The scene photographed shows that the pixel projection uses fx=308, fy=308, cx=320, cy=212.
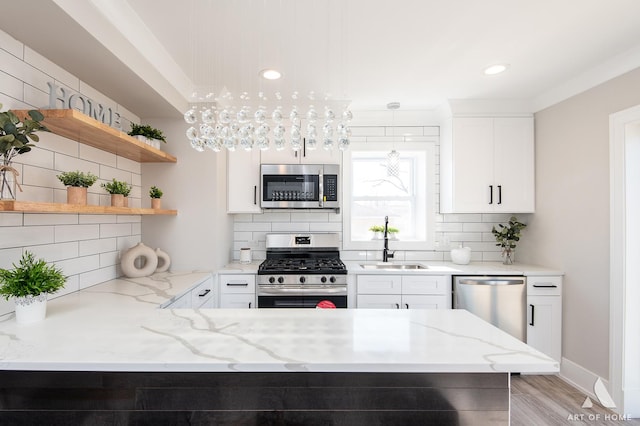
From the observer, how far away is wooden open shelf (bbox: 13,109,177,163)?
1561mm

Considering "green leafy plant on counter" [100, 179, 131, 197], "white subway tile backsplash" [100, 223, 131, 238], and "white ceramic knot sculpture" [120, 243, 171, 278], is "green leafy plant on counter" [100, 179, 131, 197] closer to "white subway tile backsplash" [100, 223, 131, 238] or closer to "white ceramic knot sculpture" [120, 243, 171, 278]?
"white subway tile backsplash" [100, 223, 131, 238]

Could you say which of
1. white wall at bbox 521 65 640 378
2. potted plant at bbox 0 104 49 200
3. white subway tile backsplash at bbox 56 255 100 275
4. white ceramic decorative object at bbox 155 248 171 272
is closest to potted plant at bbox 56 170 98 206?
potted plant at bbox 0 104 49 200

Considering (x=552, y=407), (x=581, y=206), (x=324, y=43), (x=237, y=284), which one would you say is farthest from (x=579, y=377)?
(x=324, y=43)

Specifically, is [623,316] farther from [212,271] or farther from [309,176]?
[212,271]

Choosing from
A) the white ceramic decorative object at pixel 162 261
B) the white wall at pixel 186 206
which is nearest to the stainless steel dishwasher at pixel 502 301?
the white wall at pixel 186 206

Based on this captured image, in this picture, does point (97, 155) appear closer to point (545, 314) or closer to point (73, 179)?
point (73, 179)

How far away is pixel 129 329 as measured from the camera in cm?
130

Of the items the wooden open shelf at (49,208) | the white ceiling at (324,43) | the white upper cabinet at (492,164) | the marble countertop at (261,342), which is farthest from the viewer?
Result: the white upper cabinet at (492,164)

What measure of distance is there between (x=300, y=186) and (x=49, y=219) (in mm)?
1997

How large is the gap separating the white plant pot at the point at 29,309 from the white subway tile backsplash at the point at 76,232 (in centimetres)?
60

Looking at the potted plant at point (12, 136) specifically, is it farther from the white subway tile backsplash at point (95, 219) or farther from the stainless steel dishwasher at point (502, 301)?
the stainless steel dishwasher at point (502, 301)

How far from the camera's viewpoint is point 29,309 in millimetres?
1421

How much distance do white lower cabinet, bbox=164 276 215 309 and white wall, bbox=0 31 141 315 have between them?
692 mm

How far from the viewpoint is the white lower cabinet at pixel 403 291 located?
2926 mm
